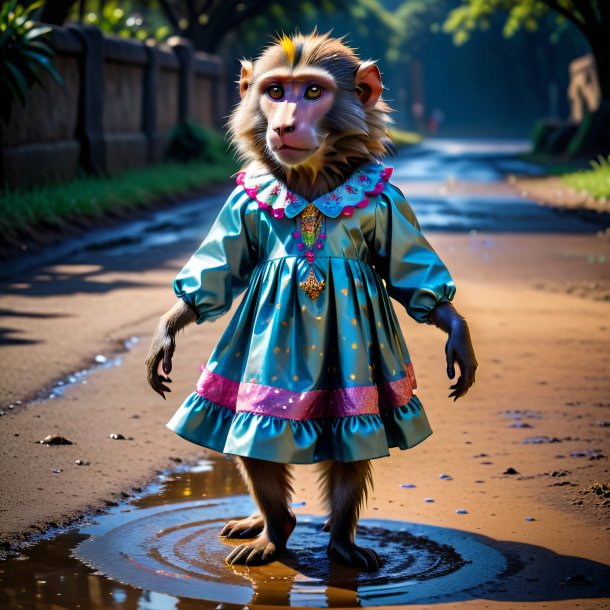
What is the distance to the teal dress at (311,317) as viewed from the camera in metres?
3.68

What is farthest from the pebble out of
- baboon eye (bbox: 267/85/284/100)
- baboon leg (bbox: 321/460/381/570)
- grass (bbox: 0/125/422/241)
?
grass (bbox: 0/125/422/241)

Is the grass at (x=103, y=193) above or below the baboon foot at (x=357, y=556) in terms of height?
below

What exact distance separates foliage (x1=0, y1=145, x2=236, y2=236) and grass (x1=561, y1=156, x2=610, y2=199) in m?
5.88

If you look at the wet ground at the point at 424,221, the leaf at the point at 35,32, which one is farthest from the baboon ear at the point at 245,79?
the leaf at the point at 35,32

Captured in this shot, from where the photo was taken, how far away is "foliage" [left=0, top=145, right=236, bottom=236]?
496 inches

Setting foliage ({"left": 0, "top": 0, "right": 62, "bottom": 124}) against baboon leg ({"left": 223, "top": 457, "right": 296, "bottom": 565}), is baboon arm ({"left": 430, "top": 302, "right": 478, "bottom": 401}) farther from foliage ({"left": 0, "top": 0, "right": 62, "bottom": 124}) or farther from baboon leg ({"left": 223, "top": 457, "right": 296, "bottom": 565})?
foliage ({"left": 0, "top": 0, "right": 62, "bottom": 124})

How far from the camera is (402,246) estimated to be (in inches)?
152

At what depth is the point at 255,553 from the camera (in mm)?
3762

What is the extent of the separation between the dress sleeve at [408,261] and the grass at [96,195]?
8.45 metres

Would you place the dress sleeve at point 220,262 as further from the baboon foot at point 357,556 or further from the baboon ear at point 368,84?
the baboon foot at point 357,556

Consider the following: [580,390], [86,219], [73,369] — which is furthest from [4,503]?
[86,219]

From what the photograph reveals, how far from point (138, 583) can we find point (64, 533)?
604mm

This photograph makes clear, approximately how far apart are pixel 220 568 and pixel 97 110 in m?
14.4

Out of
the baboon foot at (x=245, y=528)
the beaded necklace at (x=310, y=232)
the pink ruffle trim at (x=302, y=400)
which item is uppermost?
the beaded necklace at (x=310, y=232)
